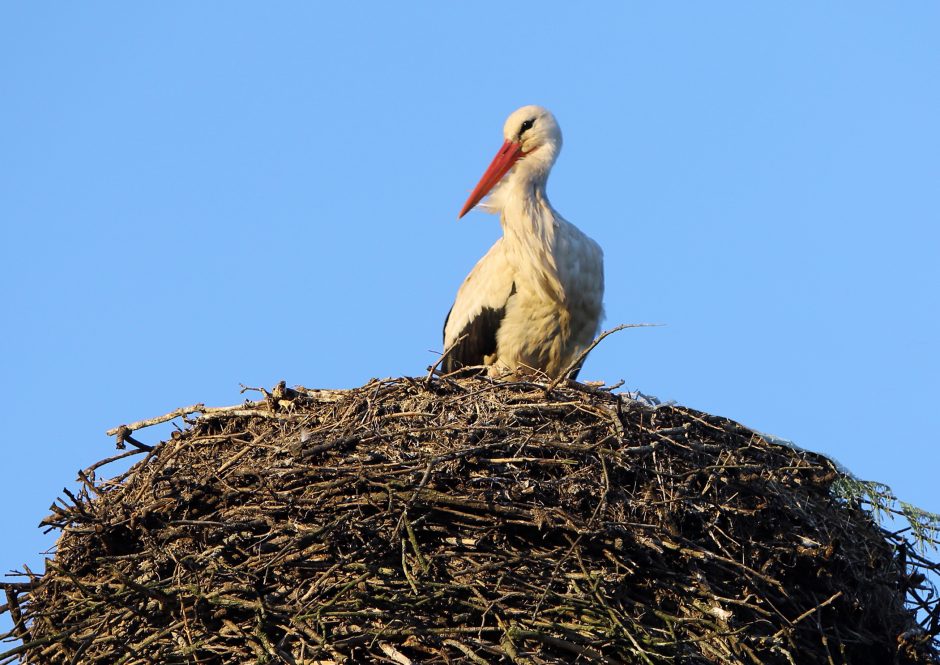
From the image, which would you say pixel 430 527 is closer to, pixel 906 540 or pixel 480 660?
pixel 480 660

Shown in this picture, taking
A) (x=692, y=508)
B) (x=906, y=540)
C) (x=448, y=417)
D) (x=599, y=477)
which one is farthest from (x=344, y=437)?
(x=906, y=540)

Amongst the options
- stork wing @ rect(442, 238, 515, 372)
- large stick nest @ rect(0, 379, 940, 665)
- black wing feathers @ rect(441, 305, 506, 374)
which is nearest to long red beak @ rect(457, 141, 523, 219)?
stork wing @ rect(442, 238, 515, 372)

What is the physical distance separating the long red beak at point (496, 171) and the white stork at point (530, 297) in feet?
0.50

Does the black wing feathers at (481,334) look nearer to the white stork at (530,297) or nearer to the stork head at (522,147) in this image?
the white stork at (530,297)

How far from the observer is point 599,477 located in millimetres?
4145

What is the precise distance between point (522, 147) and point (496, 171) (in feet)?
0.56

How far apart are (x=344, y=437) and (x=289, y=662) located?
0.83 meters

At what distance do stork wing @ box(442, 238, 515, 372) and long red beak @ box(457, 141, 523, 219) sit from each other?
0.30 metres

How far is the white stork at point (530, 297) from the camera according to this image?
18.7 feet

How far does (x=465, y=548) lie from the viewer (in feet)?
13.1

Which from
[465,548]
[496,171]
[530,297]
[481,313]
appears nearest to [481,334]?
[481,313]

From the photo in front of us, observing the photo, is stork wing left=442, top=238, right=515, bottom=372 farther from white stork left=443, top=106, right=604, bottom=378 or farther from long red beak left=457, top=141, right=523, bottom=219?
long red beak left=457, top=141, right=523, bottom=219

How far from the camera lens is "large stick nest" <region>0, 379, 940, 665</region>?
382 centimetres

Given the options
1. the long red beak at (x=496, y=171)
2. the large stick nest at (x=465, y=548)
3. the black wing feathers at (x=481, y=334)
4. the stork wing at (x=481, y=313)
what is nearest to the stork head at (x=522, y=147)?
the long red beak at (x=496, y=171)
